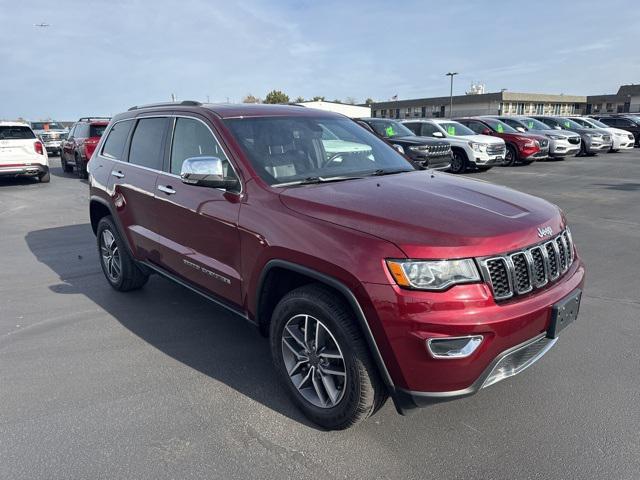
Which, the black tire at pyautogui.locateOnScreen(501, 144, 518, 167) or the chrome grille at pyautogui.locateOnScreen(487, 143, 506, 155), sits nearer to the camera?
the chrome grille at pyautogui.locateOnScreen(487, 143, 506, 155)

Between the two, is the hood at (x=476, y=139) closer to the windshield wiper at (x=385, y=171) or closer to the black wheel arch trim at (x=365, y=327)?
the windshield wiper at (x=385, y=171)

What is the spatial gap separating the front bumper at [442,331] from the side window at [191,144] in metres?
1.69

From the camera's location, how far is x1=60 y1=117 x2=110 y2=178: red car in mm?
15312

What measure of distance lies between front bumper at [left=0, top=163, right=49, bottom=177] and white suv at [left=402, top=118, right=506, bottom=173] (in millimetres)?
11030

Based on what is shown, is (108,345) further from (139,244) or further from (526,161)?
(526,161)

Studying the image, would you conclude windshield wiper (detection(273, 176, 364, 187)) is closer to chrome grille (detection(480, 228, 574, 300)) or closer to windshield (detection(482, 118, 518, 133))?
chrome grille (detection(480, 228, 574, 300))

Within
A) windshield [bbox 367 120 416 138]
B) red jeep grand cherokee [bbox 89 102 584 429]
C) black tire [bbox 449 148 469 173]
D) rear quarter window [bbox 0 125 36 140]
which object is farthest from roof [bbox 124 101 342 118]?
black tire [bbox 449 148 469 173]

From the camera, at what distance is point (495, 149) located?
15.4m

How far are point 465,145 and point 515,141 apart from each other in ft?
11.4

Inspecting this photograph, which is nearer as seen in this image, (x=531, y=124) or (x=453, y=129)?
(x=453, y=129)

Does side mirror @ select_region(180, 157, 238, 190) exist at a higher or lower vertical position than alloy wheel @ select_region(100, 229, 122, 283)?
higher

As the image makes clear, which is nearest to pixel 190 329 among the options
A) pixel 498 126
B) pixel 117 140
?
pixel 117 140

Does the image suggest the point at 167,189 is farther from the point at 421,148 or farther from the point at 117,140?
the point at 421,148

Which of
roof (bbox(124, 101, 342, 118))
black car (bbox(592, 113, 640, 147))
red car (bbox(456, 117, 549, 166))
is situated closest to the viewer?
roof (bbox(124, 101, 342, 118))
